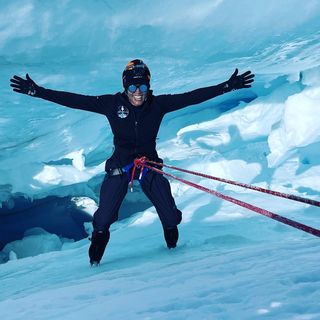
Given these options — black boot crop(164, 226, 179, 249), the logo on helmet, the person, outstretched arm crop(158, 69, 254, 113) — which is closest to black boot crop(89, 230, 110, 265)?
the person

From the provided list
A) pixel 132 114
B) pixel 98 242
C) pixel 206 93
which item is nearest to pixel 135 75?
pixel 132 114

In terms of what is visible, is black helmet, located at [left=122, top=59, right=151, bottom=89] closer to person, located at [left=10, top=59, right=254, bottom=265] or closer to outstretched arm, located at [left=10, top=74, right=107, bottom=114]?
person, located at [left=10, top=59, right=254, bottom=265]

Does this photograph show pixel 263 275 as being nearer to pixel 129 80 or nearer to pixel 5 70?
pixel 129 80

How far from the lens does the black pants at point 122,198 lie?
10.4 feet

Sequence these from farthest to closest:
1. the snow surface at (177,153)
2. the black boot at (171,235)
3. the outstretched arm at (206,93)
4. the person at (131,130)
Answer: the black boot at (171,235)
the outstretched arm at (206,93)
the person at (131,130)
the snow surface at (177,153)

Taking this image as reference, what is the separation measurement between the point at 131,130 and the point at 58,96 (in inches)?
27.4

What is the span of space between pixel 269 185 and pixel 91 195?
Result: 5.30 metres

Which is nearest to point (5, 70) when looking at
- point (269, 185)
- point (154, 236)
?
point (154, 236)

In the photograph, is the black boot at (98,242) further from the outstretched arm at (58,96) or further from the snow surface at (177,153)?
the outstretched arm at (58,96)

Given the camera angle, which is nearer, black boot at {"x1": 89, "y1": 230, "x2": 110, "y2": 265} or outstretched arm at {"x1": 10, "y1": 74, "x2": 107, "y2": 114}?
outstretched arm at {"x1": 10, "y1": 74, "x2": 107, "y2": 114}

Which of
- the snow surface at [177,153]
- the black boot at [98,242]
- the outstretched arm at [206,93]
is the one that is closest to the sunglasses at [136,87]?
the outstretched arm at [206,93]

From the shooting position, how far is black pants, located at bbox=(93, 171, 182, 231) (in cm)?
317

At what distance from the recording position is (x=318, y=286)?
1656 millimetres

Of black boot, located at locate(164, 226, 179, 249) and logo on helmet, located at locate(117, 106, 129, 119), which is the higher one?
logo on helmet, located at locate(117, 106, 129, 119)
